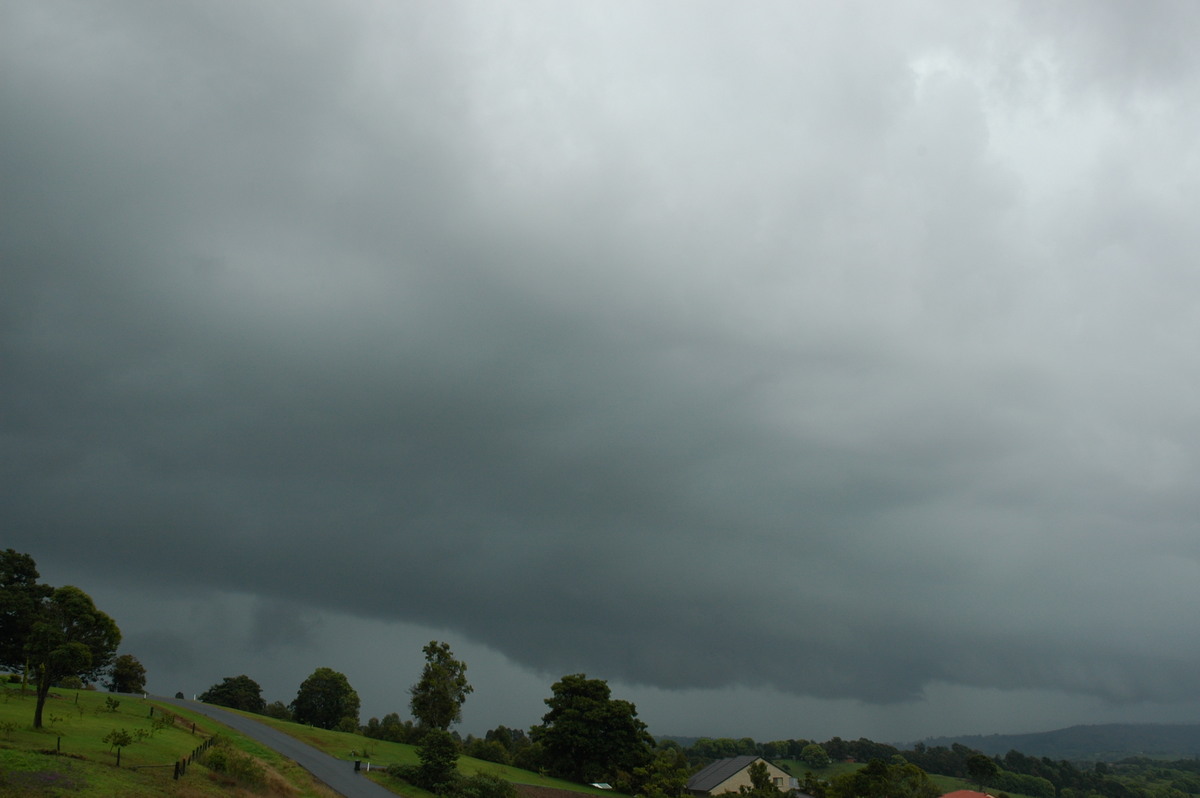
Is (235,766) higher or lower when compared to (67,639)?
lower

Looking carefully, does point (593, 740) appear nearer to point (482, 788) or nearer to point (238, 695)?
point (482, 788)

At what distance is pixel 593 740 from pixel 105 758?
55836 mm

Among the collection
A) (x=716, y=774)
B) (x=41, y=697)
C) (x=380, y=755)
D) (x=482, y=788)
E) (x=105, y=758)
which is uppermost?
(x=41, y=697)

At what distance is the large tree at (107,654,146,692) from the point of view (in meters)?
104

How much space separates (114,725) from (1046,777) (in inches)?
8634

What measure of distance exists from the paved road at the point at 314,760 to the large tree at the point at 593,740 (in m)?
29.9

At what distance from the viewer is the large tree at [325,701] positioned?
4336 inches

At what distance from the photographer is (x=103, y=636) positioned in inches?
1887

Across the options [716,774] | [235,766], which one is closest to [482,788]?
[235,766]

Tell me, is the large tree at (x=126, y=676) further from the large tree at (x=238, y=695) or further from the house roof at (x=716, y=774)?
the house roof at (x=716, y=774)

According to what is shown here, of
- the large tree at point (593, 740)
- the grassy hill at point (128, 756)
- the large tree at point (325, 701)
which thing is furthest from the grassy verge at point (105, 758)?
the large tree at point (325, 701)

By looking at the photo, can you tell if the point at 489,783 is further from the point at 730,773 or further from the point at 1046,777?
the point at 1046,777

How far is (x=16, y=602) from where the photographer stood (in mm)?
84250

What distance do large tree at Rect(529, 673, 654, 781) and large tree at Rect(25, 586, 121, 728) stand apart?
5144cm
